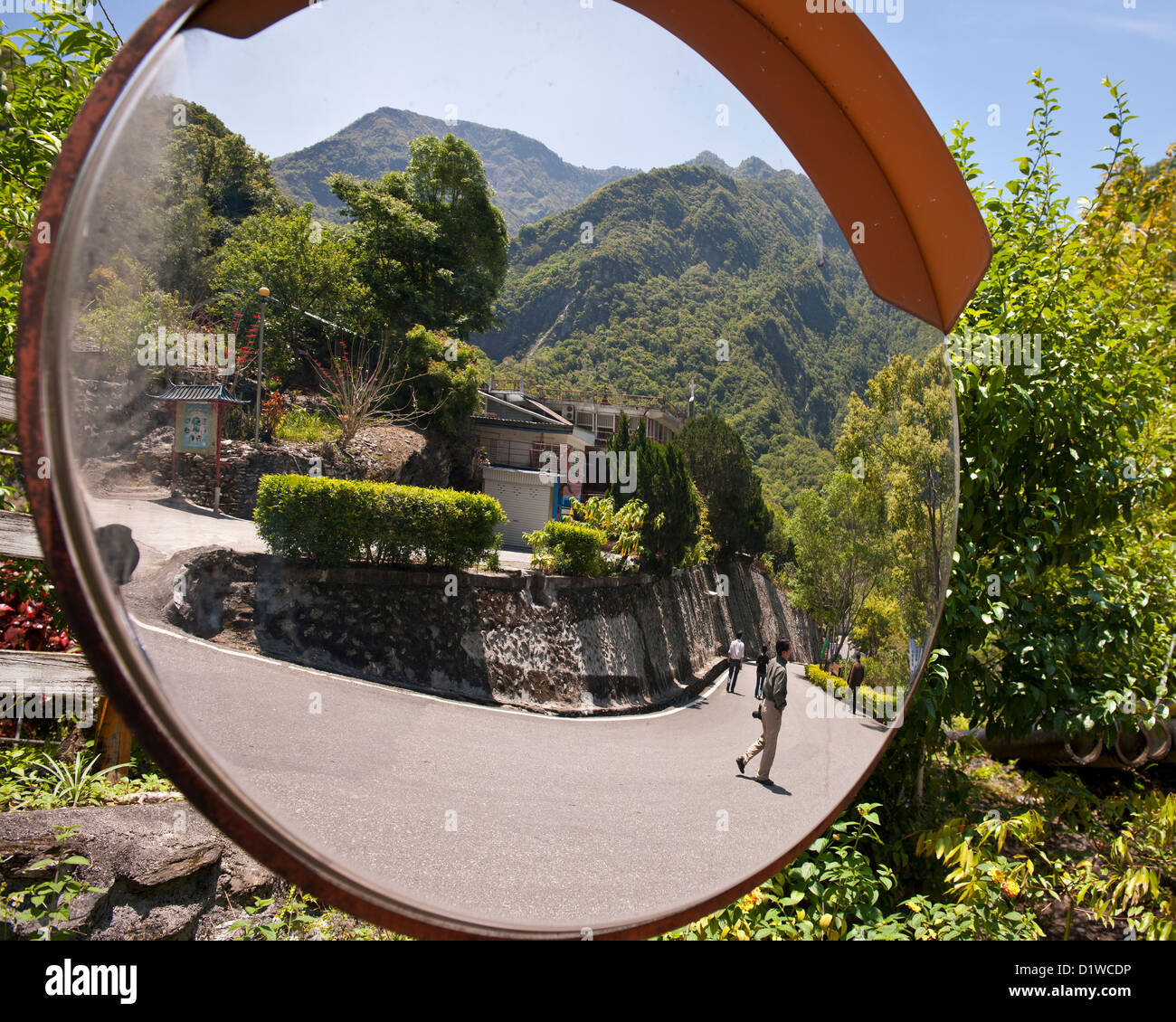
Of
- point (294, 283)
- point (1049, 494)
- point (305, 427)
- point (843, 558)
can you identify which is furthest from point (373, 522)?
point (1049, 494)

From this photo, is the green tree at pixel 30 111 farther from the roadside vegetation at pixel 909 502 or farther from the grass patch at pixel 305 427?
the grass patch at pixel 305 427

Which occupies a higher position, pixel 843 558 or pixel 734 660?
pixel 843 558

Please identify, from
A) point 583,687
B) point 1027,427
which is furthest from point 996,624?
point 583,687

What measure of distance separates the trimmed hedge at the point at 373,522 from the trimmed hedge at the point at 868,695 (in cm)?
66

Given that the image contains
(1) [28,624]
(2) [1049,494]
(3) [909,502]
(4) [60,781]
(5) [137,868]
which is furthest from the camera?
(1) [28,624]

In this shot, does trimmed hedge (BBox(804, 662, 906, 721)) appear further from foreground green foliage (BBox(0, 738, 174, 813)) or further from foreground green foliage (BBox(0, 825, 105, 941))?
foreground green foliage (BBox(0, 738, 174, 813))

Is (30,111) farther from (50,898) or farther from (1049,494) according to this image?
(1049,494)

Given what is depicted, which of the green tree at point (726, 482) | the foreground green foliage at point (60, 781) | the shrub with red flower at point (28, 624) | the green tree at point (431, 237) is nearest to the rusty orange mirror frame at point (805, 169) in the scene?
the green tree at point (431, 237)

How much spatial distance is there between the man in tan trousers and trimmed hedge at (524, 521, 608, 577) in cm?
36

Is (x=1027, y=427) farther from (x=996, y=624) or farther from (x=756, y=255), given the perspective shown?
(x=756, y=255)

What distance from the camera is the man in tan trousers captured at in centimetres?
123

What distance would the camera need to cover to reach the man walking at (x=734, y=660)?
47.7 inches

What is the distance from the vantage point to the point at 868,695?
135 centimetres

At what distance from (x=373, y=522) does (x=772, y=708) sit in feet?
2.43
